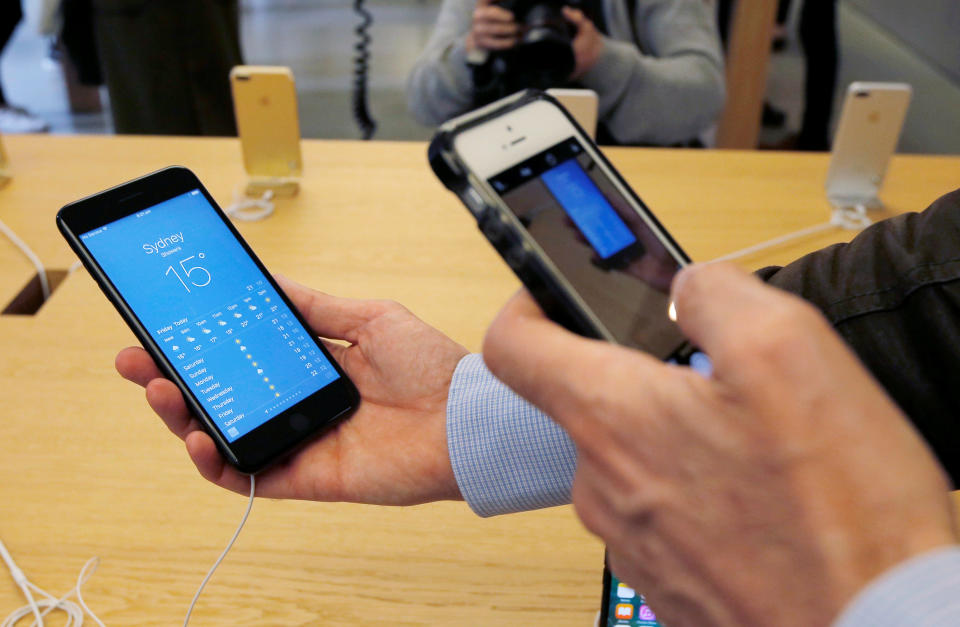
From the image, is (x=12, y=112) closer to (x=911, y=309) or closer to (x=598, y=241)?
(x=598, y=241)

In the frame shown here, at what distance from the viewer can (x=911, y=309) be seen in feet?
1.86

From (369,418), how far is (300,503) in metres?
0.10

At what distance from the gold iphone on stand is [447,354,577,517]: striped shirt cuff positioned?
67 cm

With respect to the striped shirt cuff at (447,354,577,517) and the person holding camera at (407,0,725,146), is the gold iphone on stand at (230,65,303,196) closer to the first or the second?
the person holding camera at (407,0,725,146)

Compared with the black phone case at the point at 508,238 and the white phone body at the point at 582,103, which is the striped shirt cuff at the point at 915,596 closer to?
the black phone case at the point at 508,238

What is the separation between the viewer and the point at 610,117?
5.05 ft

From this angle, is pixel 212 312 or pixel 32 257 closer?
pixel 212 312

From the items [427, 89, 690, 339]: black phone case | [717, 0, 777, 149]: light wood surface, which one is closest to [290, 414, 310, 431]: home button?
[427, 89, 690, 339]: black phone case

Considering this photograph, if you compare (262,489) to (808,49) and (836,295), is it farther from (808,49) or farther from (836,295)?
(808,49)

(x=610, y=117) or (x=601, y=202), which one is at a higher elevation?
(x=601, y=202)

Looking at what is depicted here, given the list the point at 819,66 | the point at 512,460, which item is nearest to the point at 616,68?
the point at 512,460

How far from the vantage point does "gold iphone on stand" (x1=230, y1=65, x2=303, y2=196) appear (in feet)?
3.76

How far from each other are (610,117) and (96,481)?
1.14m

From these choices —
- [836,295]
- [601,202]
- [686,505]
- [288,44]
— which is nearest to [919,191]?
[836,295]
